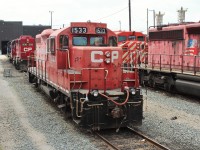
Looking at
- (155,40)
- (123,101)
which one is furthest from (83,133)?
(155,40)

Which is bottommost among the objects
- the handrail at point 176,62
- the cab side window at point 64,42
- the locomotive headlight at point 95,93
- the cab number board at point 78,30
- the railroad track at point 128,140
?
the railroad track at point 128,140

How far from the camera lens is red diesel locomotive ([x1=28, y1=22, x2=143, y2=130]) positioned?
8531 millimetres

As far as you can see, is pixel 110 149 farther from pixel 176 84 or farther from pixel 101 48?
pixel 176 84

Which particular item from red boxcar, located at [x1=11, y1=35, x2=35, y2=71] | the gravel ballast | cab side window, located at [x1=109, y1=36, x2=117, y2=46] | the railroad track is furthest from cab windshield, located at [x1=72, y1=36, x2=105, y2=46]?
red boxcar, located at [x1=11, y1=35, x2=35, y2=71]

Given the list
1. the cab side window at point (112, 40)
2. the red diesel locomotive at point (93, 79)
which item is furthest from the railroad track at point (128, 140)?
the cab side window at point (112, 40)

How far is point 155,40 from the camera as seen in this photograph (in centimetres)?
1878

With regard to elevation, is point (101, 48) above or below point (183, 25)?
below

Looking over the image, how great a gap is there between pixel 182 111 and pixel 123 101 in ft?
13.3

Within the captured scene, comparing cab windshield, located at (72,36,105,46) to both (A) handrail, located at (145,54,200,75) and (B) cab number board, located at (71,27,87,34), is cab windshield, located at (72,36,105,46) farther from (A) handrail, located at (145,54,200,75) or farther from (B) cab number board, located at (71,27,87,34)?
(A) handrail, located at (145,54,200,75)

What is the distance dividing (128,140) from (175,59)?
9.25 m

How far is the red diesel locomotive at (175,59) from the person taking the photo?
14.5 metres

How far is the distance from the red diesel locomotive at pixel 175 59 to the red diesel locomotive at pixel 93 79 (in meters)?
5.35

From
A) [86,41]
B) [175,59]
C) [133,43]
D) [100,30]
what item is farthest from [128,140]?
[133,43]

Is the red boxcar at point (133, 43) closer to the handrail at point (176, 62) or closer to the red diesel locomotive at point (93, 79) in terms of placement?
the handrail at point (176, 62)
